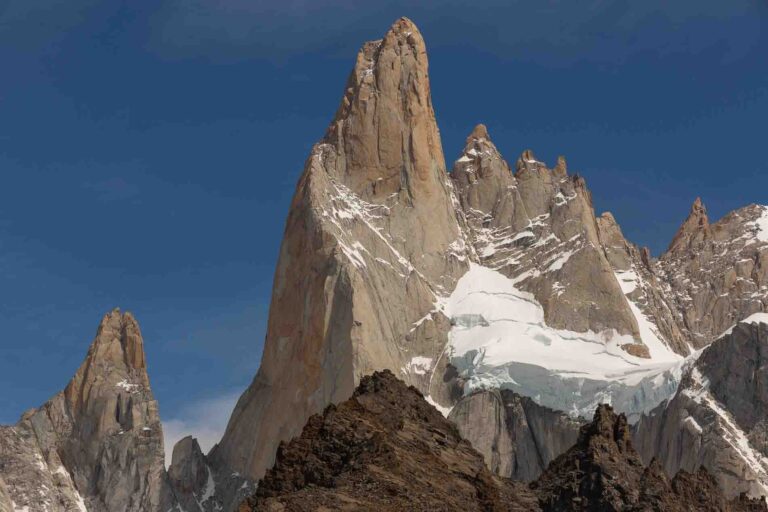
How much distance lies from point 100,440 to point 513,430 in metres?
32.6

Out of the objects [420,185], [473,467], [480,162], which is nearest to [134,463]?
[420,185]

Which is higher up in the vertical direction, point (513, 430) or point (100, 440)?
point (100, 440)

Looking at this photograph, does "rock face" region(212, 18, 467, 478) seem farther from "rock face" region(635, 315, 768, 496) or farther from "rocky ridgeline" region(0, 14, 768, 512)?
"rock face" region(635, 315, 768, 496)

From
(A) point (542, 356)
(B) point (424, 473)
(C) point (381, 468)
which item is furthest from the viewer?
(A) point (542, 356)

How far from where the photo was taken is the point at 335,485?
7775 cm

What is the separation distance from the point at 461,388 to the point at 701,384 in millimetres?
18969

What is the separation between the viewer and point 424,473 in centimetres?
8106

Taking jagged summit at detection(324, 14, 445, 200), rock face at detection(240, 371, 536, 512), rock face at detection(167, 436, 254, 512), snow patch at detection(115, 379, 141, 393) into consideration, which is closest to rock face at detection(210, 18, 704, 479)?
jagged summit at detection(324, 14, 445, 200)

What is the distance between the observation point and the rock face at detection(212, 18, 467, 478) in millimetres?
165000

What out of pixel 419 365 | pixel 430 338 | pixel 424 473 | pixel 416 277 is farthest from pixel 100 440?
pixel 424 473

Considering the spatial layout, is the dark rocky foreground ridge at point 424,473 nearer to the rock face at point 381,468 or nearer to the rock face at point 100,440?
the rock face at point 381,468

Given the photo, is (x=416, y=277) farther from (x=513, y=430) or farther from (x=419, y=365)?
(x=513, y=430)

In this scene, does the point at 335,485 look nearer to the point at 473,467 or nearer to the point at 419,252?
the point at 473,467

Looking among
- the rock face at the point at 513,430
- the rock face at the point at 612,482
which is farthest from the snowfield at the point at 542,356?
the rock face at the point at 612,482
